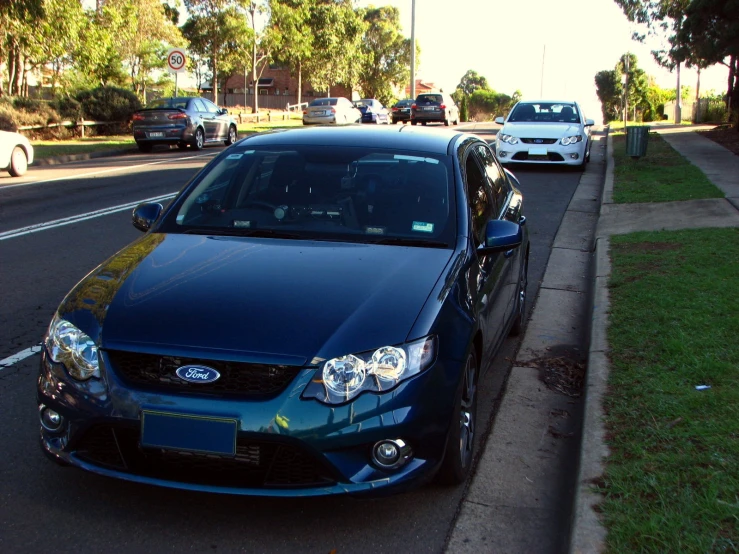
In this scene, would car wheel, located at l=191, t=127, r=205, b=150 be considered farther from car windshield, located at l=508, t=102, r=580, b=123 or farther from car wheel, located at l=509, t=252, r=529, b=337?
car wheel, located at l=509, t=252, r=529, b=337

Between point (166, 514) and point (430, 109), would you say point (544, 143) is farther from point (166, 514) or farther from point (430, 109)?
point (430, 109)

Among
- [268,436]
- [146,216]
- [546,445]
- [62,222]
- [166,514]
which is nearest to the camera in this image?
[268,436]

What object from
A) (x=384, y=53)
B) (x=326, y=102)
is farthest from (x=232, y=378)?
(x=384, y=53)

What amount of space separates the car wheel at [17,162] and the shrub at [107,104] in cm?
1076

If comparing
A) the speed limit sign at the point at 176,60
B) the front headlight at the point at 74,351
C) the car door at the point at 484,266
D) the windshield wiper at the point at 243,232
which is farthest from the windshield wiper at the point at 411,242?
the speed limit sign at the point at 176,60

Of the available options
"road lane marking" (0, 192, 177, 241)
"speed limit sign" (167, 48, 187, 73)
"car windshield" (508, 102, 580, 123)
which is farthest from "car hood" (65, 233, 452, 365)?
"speed limit sign" (167, 48, 187, 73)

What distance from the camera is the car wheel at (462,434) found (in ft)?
11.6

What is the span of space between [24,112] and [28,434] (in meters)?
22.7

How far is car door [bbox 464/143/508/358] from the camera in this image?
4.24 m

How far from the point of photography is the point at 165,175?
16906 mm

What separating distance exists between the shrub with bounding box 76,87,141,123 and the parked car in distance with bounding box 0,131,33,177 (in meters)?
10.7

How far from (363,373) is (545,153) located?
15.3m

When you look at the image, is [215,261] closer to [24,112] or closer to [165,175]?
[165,175]

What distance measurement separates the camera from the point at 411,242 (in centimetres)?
426
